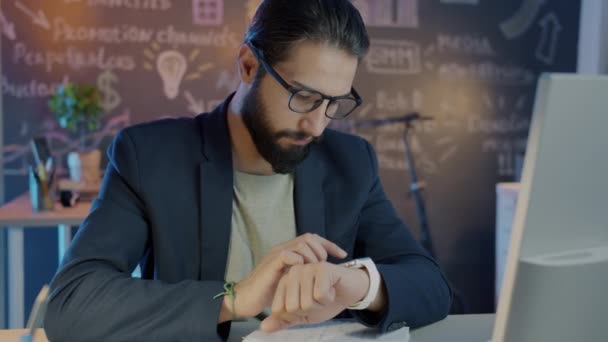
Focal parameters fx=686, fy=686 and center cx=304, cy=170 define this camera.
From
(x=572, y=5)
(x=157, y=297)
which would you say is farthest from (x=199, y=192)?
(x=572, y=5)

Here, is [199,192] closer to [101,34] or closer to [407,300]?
[407,300]

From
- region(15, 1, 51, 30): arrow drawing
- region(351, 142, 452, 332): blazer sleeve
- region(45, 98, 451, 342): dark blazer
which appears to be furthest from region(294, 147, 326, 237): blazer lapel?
region(15, 1, 51, 30): arrow drawing

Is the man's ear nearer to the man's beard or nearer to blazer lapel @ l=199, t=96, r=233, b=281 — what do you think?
the man's beard

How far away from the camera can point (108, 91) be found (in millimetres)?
3328

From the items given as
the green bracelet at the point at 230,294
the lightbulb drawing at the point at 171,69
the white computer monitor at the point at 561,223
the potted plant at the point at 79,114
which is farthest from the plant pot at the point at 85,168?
the white computer monitor at the point at 561,223

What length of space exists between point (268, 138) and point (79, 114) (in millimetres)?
2056

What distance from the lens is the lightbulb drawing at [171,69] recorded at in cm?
336

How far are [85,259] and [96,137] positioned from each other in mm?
2326

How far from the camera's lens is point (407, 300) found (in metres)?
1.11

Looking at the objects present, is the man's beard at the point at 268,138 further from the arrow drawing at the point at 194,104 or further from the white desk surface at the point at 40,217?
the arrow drawing at the point at 194,104

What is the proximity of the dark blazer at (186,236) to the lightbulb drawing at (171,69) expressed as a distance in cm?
203

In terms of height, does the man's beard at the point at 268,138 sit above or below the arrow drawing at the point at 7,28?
below

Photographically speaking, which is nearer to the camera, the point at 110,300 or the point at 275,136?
the point at 110,300

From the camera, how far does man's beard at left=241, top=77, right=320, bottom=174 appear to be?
128 cm
